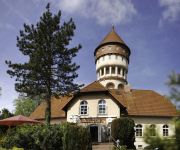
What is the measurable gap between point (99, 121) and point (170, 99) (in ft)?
111

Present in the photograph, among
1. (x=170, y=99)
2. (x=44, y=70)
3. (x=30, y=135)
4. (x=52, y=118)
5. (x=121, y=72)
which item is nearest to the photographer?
(x=170, y=99)

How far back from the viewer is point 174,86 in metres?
6.98

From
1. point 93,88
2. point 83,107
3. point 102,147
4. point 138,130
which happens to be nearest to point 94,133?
point 83,107

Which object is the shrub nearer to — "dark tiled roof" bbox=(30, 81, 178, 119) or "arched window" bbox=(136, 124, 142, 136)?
"dark tiled roof" bbox=(30, 81, 178, 119)

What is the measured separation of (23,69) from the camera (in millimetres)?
39688

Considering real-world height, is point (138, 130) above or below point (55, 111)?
below

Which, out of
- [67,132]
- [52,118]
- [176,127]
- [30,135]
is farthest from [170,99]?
[52,118]

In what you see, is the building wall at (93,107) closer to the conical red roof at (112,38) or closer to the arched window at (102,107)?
the arched window at (102,107)

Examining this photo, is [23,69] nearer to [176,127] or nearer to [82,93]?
[82,93]

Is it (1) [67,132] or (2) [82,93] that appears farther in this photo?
(2) [82,93]

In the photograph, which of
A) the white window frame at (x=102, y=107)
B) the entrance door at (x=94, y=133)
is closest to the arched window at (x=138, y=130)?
the white window frame at (x=102, y=107)

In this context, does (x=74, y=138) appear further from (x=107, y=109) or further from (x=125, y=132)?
(x=107, y=109)

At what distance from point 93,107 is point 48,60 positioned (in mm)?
7268

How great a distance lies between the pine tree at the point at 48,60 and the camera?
3953 centimetres
